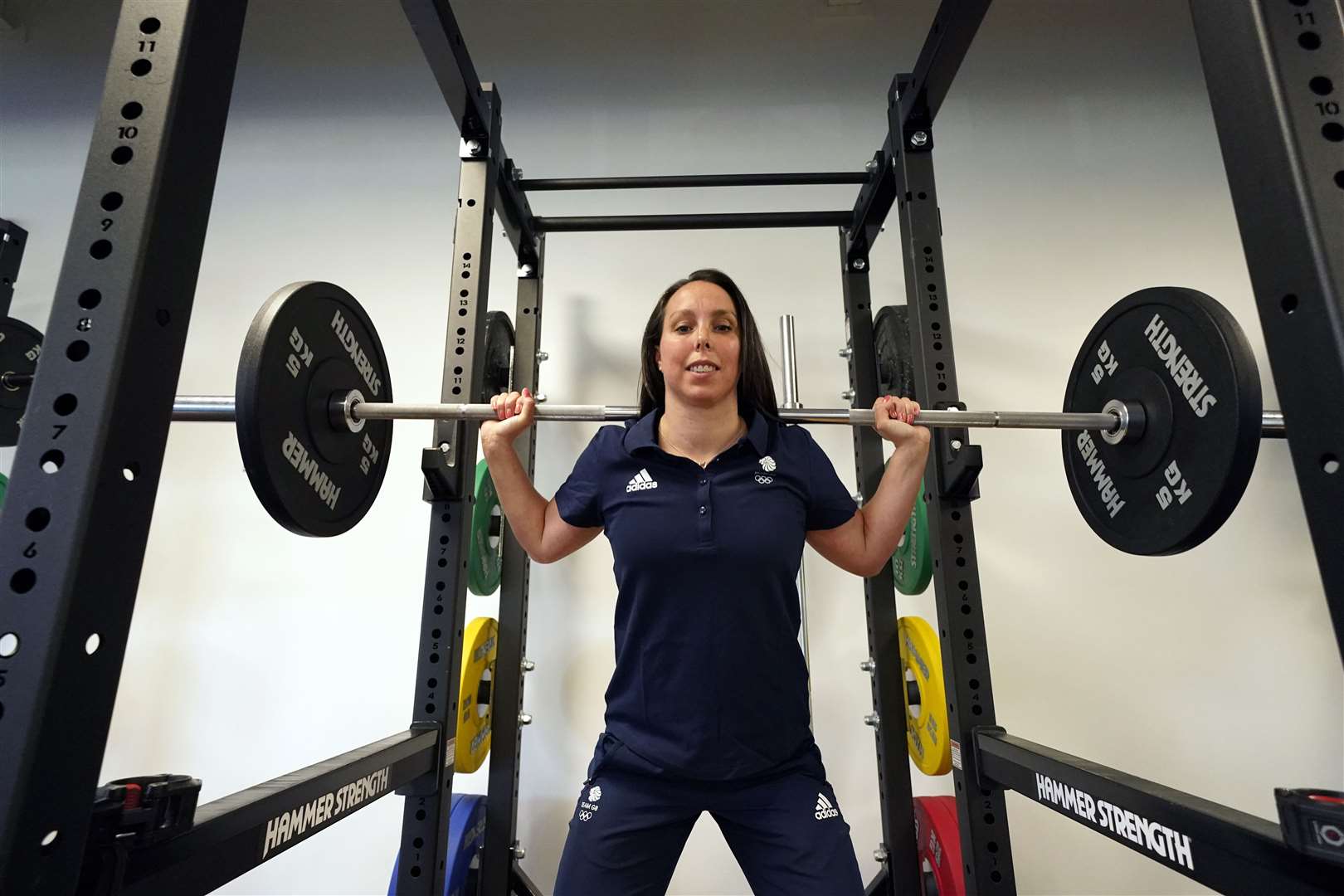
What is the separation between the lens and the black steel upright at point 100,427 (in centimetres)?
50

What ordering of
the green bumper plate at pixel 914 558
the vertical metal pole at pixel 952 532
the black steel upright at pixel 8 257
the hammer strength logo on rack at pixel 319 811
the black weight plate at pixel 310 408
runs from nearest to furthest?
the hammer strength logo on rack at pixel 319 811, the black weight plate at pixel 310 408, the vertical metal pole at pixel 952 532, the green bumper plate at pixel 914 558, the black steel upright at pixel 8 257

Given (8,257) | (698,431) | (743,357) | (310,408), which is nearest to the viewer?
(310,408)

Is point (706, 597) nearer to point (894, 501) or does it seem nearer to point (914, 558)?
point (894, 501)

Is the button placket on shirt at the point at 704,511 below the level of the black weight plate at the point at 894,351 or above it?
below

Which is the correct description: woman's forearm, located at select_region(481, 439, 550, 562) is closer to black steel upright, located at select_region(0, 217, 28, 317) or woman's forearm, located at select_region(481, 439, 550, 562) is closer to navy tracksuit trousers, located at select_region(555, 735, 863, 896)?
navy tracksuit trousers, located at select_region(555, 735, 863, 896)

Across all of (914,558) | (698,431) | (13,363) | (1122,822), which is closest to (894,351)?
(914,558)

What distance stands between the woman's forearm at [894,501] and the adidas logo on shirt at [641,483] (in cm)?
42

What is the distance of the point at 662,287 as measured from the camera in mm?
2268

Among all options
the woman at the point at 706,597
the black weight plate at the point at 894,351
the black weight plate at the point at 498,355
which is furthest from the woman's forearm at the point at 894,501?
the black weight plate at the point at 498,355

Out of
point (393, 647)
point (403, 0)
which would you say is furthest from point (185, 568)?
point (403, 0)

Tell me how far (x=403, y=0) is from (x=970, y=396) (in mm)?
1906

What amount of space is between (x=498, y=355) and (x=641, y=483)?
0.84 meters

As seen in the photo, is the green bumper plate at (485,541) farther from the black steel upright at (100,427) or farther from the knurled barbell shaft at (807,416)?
the black steel upright at (100,427)

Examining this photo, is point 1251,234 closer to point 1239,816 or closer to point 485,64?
point 1239,816
